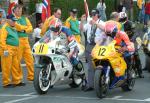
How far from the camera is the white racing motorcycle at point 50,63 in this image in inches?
482

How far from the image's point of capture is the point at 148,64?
54.0ft

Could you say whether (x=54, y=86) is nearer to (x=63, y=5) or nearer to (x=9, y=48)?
(x=9, y=48)

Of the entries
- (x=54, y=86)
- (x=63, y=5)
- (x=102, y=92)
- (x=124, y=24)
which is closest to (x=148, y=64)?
(x=124, y=24)

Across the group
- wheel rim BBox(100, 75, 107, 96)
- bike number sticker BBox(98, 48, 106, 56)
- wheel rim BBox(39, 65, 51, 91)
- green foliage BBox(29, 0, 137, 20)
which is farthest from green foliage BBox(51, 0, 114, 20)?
wheel rim BBox(100, 75, 107, 96)

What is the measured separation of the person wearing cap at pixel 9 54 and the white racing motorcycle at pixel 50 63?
143 cm

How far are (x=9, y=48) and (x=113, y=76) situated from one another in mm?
3174

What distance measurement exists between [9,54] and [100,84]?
10.6 ft

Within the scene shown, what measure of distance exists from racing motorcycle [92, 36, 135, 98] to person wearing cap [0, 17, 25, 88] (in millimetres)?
2688

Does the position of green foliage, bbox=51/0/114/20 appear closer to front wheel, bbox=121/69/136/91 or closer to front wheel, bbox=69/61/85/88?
front wheel, bbox=69/61/85/88

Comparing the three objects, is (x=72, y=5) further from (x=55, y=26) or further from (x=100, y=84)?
(x=100, y=84)

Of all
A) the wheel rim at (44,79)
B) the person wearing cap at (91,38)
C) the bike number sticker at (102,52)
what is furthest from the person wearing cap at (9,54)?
the bike number sticker at (102,52)

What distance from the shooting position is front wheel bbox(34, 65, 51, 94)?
12.1m

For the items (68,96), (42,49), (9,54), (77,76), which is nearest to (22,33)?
(9,54)

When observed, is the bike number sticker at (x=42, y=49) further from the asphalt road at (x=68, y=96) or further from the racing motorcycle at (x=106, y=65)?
the racing motorcycle at (x=106, y=65)
